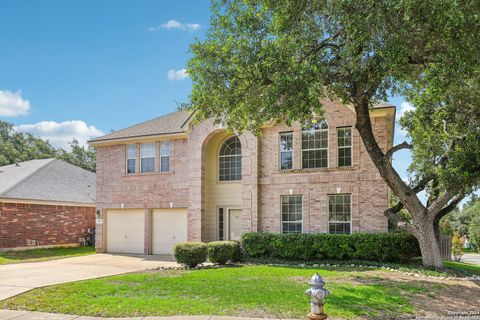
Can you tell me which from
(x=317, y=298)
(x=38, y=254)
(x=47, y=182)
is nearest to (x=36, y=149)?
(x=47, y=182)

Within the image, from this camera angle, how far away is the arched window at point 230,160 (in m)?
21.0

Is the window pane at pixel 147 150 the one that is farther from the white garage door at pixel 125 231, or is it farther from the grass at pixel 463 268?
the grass at pixel 463 268

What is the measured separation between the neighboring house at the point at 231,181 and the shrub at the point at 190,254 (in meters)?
4.07

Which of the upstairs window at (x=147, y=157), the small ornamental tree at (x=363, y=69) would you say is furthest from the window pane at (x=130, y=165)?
the small ornamental tree at (x=363, y=69)

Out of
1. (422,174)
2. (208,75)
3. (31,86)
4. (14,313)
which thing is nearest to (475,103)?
(422,174)

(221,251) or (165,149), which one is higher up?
(165,149)

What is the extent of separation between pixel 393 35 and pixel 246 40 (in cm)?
398

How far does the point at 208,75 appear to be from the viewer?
12.8 metres

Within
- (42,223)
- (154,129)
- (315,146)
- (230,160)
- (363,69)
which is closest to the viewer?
(363,69)

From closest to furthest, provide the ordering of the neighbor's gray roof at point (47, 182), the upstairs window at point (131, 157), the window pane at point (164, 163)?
1. the window pane at point (164, 163)
2. the upstairs window at point (131, 157)
3. the neighbor's gray roof at point (47, 182)

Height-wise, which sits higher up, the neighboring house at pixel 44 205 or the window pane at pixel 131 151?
the window pane at pixel 131 151

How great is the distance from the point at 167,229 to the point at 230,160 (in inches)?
185

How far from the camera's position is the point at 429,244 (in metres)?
14.6

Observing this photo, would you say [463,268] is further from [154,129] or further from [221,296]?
[154,129]
